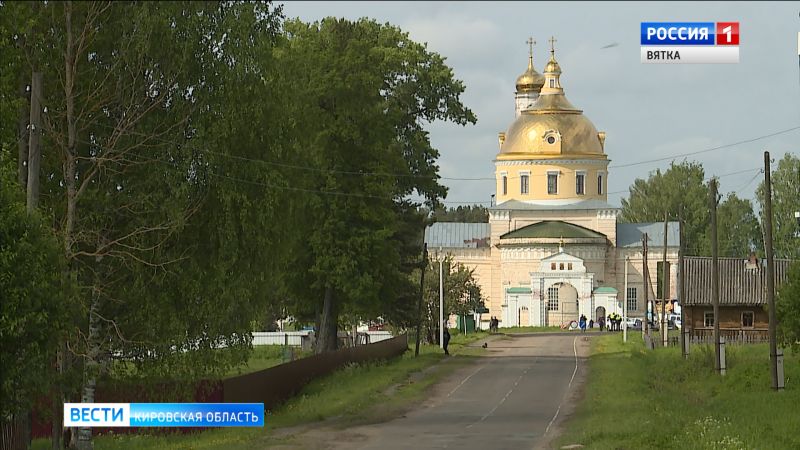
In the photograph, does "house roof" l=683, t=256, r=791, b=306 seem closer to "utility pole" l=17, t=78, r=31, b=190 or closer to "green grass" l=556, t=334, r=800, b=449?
"green grass" l=556, t=334, r=800, b=449

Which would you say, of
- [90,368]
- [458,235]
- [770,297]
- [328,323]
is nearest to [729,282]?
[328,323]

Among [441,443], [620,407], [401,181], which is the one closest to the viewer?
[441,443]

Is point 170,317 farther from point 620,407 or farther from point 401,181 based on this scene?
point 401,181

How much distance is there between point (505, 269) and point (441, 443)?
9360 centimetres

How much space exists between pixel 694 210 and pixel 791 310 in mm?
90004

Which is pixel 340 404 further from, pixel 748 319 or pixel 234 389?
pixel 748 319

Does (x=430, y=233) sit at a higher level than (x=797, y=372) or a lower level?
higher

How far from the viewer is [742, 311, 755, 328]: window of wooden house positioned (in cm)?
7094

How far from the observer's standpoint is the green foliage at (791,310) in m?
45.0

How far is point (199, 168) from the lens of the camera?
99.0 ft

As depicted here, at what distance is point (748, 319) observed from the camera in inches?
2798

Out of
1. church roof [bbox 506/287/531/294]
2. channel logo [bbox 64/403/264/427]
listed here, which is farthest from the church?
channel logo [bbox 64/403/264/427]

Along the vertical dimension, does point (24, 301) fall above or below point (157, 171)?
below

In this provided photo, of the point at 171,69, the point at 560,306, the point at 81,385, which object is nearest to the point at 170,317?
the point at 81,385
